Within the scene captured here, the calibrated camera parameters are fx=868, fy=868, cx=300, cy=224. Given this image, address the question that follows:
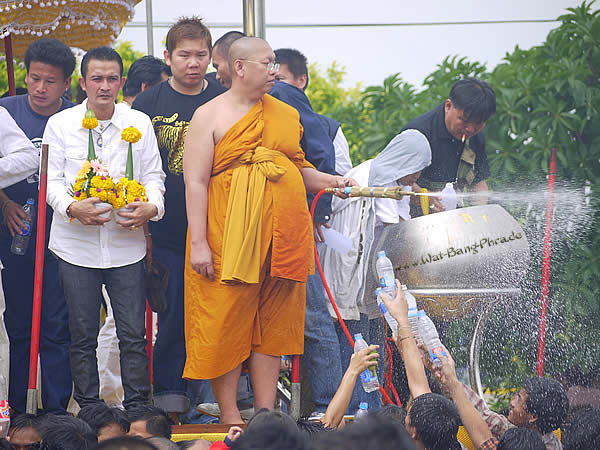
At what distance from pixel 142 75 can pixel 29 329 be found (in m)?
1.96

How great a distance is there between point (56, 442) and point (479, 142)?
12.7ft

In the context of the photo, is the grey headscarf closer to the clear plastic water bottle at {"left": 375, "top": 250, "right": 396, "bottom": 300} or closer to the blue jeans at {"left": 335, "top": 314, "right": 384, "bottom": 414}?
the clear plastic water bottle at {"left": 375, "top": 250, "right": 396, "bottom": 300}

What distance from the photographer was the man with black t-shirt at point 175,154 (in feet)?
16.7

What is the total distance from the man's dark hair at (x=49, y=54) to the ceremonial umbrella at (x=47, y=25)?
0.65 m

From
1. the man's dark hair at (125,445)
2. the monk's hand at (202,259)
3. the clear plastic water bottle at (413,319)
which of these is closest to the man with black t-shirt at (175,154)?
the monk's hand at (202,259)

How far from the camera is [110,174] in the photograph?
4.75m

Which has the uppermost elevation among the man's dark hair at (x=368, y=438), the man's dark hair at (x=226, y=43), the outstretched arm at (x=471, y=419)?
the man's dark hair at (x=226, y=43)

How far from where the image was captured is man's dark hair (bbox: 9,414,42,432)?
4.21 m

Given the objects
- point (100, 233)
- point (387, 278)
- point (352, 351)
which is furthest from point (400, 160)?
point (100, 233)

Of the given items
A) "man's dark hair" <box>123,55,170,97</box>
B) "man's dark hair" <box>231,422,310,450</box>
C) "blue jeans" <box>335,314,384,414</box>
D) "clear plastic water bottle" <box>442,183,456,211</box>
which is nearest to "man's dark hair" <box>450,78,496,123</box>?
"clear plastic water bottle" <box>442,183,456,211</box>

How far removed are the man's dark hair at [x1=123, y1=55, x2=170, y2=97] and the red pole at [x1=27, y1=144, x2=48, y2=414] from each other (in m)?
1.55

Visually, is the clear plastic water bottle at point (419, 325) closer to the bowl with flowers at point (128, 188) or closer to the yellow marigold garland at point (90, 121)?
the bowl with flowers at point (128, 188)

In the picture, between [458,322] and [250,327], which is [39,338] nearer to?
[250,327]

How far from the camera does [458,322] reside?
597 cm
